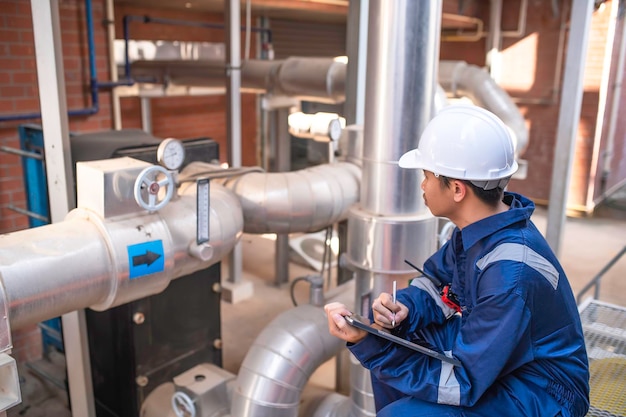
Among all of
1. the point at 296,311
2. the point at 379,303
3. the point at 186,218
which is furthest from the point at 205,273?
the point at 379,303

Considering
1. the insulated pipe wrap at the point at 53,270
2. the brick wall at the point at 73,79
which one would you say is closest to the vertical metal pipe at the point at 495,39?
the brick wall at the point at 73,79

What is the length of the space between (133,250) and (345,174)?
988 mm

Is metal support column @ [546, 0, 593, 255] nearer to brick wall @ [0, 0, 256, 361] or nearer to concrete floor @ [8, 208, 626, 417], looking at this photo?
concrete floor @ [8, 208, 626, 417]

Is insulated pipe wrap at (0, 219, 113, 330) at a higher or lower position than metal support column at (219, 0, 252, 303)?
lower

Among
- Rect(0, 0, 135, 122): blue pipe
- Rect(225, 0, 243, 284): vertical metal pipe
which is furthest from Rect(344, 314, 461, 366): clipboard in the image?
Rect(0, 0, 135, 122): blue pipe

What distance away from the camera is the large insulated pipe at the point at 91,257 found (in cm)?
129

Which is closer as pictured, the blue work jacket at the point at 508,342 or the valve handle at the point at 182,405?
the blue work jacket at the point at 508,342

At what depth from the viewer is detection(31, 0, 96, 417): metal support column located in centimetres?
154

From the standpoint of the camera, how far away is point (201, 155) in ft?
7.22

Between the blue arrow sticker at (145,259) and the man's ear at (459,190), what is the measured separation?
79 centimetres

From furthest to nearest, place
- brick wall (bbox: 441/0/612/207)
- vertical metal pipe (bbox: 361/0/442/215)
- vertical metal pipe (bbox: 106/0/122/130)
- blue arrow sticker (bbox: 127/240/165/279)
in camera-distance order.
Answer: brick wall (bbox: 441/0/612/207), vertical metal pipe (bbox: 106/0/122/130), vertical metal pipe (bbox: 361/0/442/215), blue arrow sticker (bbox: 127/240/165/279)

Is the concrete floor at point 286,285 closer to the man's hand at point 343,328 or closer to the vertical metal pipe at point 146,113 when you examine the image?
the vertical metal pipe at point 146,113

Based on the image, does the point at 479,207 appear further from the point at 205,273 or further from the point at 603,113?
the point at 603,113

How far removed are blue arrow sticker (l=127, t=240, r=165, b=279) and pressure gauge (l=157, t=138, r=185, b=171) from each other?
26cm
